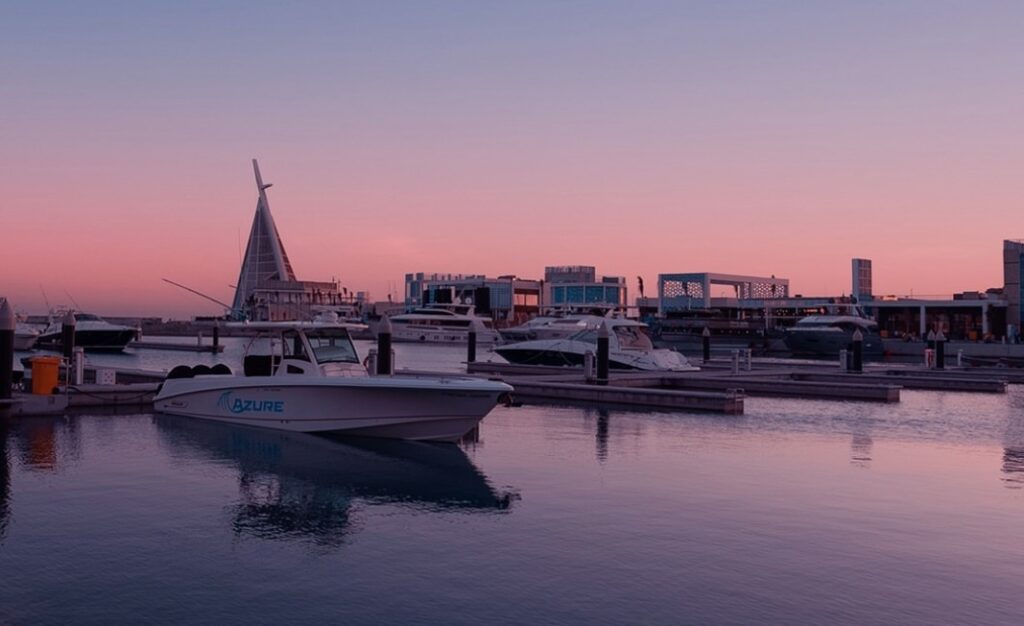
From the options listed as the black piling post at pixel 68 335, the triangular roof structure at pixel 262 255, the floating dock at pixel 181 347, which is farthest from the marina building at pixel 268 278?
the black piling post at pixel 68 335

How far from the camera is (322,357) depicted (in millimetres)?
20609

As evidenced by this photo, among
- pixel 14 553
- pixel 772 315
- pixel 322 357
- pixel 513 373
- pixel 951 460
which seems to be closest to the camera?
pixel 14 553

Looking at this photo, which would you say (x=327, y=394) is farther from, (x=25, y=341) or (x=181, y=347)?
(x=25, y=341)

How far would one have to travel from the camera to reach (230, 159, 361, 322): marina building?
143m

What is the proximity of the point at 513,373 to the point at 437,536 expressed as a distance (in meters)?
27.6

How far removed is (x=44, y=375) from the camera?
928 inches

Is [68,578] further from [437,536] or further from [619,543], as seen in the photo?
[619,543]

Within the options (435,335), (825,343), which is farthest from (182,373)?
(435,335)

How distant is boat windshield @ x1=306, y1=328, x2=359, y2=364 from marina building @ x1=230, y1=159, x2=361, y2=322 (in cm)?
11989

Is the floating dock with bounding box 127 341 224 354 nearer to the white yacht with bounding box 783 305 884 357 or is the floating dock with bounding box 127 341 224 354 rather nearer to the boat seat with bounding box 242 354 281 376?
the boat seat with bounding box 242 354 281 376

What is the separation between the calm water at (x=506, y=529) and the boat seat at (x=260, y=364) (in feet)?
4.66

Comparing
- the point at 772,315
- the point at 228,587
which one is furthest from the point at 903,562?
the point at 772,315

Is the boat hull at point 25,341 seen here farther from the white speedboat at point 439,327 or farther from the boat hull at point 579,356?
the boat hull at point 579,356

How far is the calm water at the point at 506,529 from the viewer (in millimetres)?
8953
